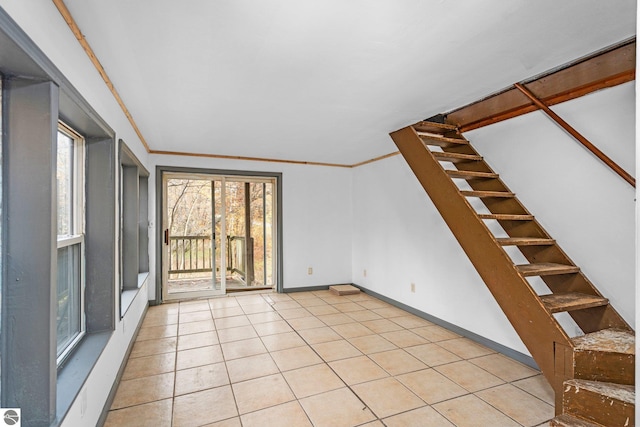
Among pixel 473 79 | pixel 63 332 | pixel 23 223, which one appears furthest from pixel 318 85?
pixel 63 332

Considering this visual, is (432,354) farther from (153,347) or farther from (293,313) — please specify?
(153,347)

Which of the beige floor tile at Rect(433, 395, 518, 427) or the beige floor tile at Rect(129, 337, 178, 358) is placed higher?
the beige floor tile at Rect(129, 337, 178, 358)

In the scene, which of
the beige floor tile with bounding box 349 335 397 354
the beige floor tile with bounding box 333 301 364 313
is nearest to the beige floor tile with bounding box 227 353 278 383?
the beige floor tile with bounding box 349 335 397 354

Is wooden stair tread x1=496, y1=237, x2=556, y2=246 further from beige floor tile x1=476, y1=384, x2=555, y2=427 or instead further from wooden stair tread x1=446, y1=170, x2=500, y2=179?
beige floor tile x1=476, y1=384, x2=555, y2=427

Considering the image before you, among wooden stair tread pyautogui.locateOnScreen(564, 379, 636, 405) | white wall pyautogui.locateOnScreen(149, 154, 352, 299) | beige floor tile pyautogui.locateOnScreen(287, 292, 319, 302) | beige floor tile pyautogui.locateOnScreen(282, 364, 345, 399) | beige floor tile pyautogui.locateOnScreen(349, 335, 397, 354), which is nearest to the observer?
wooden stair tread pyautogui.locateOnScreen(564, 379, 636, 405)

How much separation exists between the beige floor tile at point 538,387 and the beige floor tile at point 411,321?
1.35 m

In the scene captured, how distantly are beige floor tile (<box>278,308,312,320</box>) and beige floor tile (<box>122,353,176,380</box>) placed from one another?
1.52 m

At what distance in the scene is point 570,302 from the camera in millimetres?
2061

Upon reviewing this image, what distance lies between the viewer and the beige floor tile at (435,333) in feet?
11.3

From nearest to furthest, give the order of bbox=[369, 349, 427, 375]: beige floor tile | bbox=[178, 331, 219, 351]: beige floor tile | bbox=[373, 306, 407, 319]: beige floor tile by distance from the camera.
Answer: bbox=[369, 349, 427, 375]: beige floor tile < bbox=[178, 331, 219, 351]: beige floor tile < bbox=[373, 306, 407, 319]: beige floor tile

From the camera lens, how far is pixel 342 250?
5898 mm

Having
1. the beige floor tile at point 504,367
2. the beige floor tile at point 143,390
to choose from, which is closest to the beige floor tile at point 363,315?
the beige floor tile at point 504,367

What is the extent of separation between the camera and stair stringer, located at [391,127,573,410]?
184cm

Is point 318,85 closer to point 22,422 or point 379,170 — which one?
point 22,422
